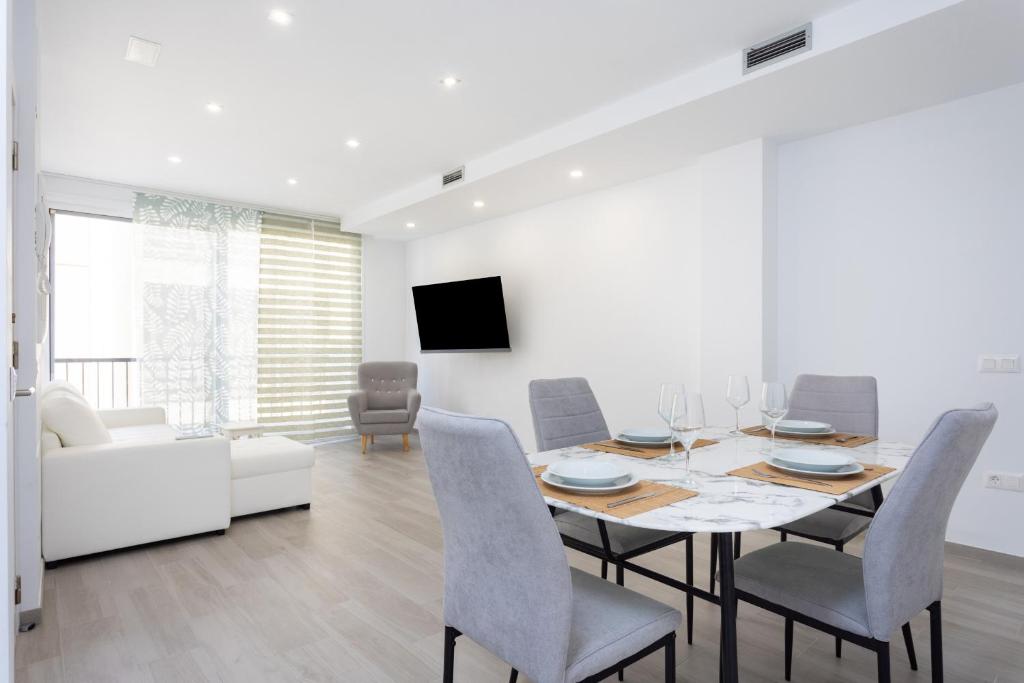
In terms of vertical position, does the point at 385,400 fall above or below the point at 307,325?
below

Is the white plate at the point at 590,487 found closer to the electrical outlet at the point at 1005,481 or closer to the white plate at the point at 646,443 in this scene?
the white plate at the point at 646,443

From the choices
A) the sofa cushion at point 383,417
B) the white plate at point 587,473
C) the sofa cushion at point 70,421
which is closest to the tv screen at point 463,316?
the sofa cushion at point 383,417

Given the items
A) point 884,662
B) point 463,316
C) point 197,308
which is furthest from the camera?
point 463,316

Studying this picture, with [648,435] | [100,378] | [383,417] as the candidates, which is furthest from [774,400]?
[100,378]

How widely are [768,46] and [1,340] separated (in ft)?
10.4

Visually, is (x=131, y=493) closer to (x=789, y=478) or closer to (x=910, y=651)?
(x=789, y=478)

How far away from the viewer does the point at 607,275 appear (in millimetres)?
4895

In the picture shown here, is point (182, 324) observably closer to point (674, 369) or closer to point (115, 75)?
point (115, 75)

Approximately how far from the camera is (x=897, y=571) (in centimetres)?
139

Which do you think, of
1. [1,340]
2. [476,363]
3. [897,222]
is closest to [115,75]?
[1,340]

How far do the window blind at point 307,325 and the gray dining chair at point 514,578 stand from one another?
17.7ft

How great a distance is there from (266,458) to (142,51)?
2.42 metres

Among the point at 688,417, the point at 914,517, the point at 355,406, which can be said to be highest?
the point at 688,417

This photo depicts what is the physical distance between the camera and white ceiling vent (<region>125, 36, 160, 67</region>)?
2.87 meters
